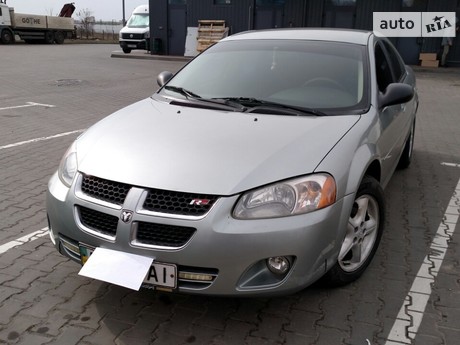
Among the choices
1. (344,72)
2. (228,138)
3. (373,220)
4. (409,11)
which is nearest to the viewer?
(228,138)

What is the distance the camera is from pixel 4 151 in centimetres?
615

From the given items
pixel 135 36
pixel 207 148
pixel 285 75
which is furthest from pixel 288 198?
pixel 135 36

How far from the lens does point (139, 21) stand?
2417 cm

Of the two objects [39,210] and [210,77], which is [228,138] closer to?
[210,77]

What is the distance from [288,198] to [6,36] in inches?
1316

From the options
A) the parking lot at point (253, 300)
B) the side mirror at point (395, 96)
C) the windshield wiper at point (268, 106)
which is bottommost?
the parking lot at point (253, 300)

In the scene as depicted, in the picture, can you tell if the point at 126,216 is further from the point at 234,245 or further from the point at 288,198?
the point at 288,198

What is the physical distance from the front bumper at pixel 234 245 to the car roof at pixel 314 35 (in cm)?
197

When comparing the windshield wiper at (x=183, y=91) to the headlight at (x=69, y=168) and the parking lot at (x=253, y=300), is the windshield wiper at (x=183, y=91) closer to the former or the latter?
the headlight at (x=69, y=168)

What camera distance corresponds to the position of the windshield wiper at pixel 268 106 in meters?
3.22

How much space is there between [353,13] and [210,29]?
599cm

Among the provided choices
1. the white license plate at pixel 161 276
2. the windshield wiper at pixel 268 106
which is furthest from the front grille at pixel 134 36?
the white license plate at pixel 161 276

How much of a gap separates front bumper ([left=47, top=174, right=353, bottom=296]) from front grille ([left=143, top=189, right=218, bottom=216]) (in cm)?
4

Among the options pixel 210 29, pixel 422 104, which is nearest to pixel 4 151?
pixel 422 104
